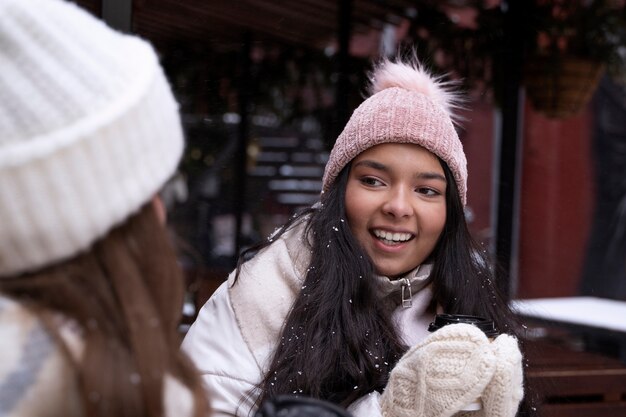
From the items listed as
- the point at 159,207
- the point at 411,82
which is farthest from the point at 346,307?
the point at 159,207

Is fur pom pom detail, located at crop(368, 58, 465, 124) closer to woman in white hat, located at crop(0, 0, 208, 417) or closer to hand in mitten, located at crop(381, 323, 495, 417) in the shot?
hand in mitten, located at crop(381, 323, 495, 417)

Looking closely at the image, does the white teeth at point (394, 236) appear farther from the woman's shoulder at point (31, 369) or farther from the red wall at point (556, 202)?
the red wall at point (556, 202)

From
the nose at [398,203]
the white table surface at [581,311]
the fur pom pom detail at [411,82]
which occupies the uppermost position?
the fur pom pom detail at [411,82]

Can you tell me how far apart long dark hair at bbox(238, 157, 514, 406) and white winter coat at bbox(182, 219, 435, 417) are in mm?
37

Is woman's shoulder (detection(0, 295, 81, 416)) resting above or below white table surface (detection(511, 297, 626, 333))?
above

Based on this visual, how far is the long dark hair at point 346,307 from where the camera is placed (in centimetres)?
201

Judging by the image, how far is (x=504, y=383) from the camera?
1831 millimetres

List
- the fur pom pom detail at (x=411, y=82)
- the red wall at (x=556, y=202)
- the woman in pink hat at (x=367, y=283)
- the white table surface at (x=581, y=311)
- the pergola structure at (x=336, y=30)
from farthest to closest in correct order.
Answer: the red wall at (x=556, y=202), the white table surface at (x=581, y=311), the pergola structure at (x=336, y=30), the fur pom pom detail at (x=411, y=82), the woman in pink hat at (x=367, y=283)

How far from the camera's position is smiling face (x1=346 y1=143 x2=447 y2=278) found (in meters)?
2.18

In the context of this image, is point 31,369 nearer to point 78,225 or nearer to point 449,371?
point 78,225

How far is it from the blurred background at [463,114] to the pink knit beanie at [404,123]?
1201mm

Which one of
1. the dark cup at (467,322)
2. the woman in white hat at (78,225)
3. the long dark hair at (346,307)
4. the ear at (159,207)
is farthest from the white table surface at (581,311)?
the woman in white hat at (78,225)

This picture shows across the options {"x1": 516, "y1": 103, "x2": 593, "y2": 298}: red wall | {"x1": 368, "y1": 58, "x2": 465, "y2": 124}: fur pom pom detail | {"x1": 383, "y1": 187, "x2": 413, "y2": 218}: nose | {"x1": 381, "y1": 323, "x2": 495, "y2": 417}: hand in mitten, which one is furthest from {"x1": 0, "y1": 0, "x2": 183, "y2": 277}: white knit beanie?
{"x1": 516, "y1": 103, "x2": 593, "y2": 298}: red wall

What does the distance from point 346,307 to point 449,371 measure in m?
0.37
